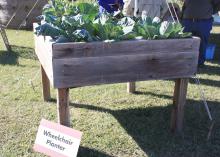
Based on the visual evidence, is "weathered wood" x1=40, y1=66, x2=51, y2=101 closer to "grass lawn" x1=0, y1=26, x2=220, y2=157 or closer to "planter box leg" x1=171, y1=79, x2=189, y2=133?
"grass lawn" x1=0, y1=26, x2=220, y2=157

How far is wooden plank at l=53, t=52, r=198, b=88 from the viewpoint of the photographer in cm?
280

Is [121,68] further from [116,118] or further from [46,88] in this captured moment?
[46,88]

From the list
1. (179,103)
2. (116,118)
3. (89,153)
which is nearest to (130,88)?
(116,118)

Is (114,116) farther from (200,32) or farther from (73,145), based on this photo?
(200,32)

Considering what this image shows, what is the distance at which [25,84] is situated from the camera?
192 inches

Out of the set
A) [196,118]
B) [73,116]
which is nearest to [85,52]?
[73,116]

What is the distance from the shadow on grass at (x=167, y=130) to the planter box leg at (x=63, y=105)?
2.52 ft

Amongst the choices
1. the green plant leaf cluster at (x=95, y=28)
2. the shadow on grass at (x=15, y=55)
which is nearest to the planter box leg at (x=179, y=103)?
the green plant leaf cluster at (x=95, y=28)

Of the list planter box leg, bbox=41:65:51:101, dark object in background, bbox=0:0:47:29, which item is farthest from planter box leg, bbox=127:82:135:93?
dark object in background, bbox=0:0:47:29

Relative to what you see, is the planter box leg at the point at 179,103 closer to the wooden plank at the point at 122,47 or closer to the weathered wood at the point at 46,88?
the wooden plank at the point at 122,47

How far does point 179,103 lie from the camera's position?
11.1 feet

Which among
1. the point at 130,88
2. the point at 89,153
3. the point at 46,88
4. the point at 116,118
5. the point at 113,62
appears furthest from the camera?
the point at 130,88

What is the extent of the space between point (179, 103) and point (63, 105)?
1.13 m

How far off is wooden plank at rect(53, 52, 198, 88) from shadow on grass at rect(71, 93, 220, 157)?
0.66m
